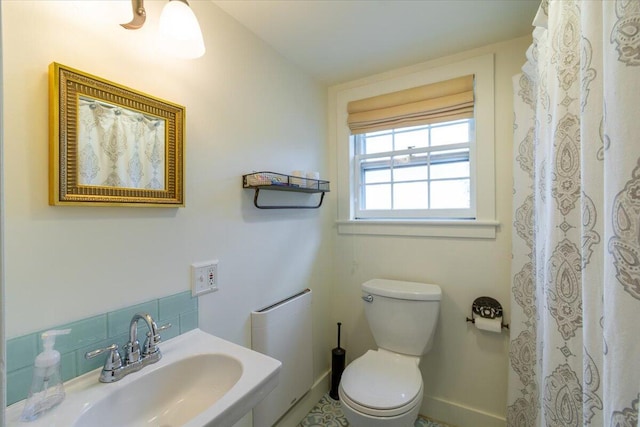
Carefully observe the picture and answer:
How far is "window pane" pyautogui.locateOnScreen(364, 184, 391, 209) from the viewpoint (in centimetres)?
202

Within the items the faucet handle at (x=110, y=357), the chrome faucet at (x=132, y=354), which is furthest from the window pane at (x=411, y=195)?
the faucet handle at (x=110, y=357)

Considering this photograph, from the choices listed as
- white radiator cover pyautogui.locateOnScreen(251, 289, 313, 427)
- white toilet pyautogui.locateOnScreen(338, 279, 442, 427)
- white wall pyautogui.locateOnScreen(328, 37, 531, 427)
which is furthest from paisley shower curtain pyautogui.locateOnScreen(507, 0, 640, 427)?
white radiator cover pyautogui.locateOnScreen(251, 289, 313, 427)

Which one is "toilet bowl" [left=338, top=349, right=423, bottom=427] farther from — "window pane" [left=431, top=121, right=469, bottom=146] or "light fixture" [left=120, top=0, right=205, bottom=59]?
"light fixture" [left=120, top=0, right=205, bottom=59]

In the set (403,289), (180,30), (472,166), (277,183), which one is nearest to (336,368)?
(403,289)

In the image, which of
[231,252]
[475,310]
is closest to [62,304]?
[231,252]

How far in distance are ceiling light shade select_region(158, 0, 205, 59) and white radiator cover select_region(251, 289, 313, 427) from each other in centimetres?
116

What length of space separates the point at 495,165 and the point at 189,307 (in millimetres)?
1734

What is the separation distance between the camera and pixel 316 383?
190cm

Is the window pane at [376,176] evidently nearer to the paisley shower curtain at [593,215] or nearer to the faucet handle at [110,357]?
the paisley shower curtain at [593,215]

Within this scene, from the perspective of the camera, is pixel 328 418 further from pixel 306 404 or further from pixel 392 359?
pixel 392 359

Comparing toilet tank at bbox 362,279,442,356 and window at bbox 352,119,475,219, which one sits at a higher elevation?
window at bbox 352,119,475,219

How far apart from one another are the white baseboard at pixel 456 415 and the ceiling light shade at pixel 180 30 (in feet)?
7.34

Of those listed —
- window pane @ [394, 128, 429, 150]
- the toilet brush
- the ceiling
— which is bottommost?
the toilet brush

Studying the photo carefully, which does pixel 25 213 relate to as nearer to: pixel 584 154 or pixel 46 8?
pixel 46 8
